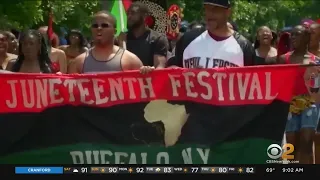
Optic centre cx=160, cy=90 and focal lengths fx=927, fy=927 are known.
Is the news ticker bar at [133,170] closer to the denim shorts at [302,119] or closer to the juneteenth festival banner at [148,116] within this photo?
the juneteenth festival banner at [148,116]

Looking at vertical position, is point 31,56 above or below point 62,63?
above

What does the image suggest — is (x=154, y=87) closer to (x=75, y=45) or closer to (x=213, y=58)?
(x=213, y=58)

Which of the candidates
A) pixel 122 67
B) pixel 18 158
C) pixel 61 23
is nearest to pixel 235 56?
pixel 122 67

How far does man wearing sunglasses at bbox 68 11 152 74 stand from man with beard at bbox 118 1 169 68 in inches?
48.2

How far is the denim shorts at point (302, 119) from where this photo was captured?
290 inches

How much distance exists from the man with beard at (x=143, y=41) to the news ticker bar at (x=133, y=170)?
219 centimetres

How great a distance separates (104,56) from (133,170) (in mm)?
1259

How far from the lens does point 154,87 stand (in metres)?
7.38

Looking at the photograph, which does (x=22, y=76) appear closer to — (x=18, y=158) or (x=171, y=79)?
(x=18, y=158)

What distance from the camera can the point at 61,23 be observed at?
2684 centimetres

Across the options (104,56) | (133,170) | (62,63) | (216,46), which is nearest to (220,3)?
(216,46)

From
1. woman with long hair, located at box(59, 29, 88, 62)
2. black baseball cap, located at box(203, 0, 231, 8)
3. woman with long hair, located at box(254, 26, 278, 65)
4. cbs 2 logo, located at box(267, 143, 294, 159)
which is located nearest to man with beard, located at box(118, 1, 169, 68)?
black baseball cap, located at box(203, 0, 231, 8)

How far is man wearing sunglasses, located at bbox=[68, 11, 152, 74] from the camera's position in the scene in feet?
25.8

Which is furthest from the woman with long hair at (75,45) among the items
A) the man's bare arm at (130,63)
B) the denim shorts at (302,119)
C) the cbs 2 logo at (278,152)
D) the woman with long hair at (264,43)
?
the cbs 2 logo at (278,152)
